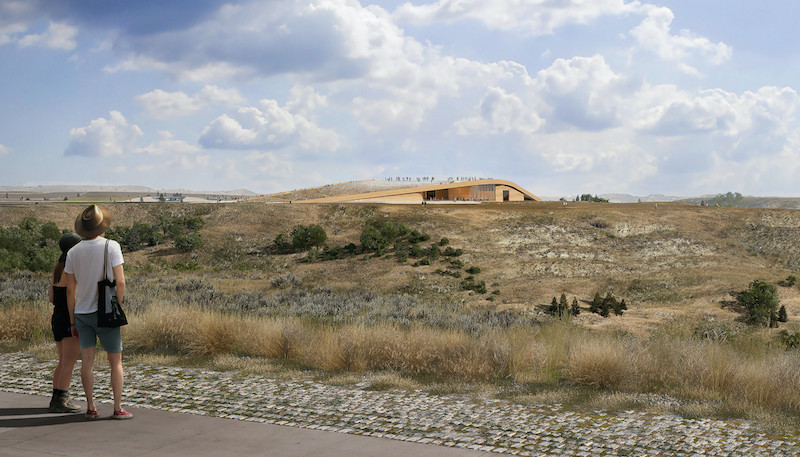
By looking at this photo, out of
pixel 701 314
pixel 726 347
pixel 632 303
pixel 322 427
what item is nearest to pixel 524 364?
pixel 726 347

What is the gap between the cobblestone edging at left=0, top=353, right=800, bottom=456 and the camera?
19.5ft

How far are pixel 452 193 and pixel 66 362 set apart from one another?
78776mm

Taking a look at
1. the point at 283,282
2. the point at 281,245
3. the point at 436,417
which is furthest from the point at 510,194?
the point at 436,417

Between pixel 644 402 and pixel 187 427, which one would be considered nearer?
pixel 187 427

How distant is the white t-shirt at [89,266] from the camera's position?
6.58 metres

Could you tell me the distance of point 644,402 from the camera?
7.48m

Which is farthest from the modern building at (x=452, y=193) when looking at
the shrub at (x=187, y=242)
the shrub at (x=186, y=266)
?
the shrub at (x=186, y=266)

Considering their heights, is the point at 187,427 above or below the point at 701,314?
above

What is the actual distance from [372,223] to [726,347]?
4698 cm

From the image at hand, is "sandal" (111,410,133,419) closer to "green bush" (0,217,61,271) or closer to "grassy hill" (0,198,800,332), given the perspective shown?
"grassy hill" (0,198,800,332)

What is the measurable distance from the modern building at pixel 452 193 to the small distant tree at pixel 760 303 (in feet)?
142

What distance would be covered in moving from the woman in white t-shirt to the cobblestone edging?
0.95 m

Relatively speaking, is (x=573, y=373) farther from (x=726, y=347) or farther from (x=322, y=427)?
(x=322, y=427)

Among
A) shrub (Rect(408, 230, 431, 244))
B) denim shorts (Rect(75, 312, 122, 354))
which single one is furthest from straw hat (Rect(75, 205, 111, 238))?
shrub (Rect(408, 230, 431, 244))
